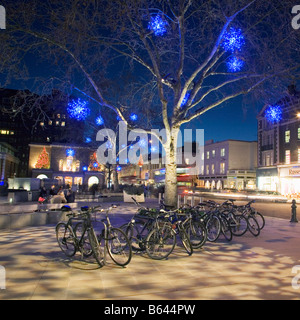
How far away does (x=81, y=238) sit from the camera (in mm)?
6094

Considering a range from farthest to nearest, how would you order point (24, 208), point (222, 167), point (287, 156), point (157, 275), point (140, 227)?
point (222, 167) → point (287, 156) → point (24, 208) → point (140, 227) → point (157, 275)

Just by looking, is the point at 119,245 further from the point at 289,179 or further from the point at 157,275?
the point at 289,179

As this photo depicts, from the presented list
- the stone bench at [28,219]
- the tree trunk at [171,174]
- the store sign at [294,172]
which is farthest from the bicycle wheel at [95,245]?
the store sign at [294,172]

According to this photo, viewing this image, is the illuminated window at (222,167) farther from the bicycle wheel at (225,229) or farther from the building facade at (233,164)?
the bicycle wheel at (225,229)

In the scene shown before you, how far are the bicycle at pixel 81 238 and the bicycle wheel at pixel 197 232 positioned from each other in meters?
2.53

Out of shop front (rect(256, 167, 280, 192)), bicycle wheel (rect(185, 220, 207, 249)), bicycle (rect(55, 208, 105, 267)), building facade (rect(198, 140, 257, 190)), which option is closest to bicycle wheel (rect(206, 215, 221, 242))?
bicycle wheel (rect(185, 220, 207, 249))

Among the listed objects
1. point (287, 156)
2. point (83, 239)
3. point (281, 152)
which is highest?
point (281, 152)

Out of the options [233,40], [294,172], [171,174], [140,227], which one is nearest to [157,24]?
[233,40]

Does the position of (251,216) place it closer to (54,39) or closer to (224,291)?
(224,291)

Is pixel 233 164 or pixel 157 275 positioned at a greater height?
pixel 233 164

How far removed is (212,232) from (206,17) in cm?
762

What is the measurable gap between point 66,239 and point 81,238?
2.16ft

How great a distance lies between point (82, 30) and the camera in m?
10.0

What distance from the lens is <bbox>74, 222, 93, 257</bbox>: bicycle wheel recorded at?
6.05m
